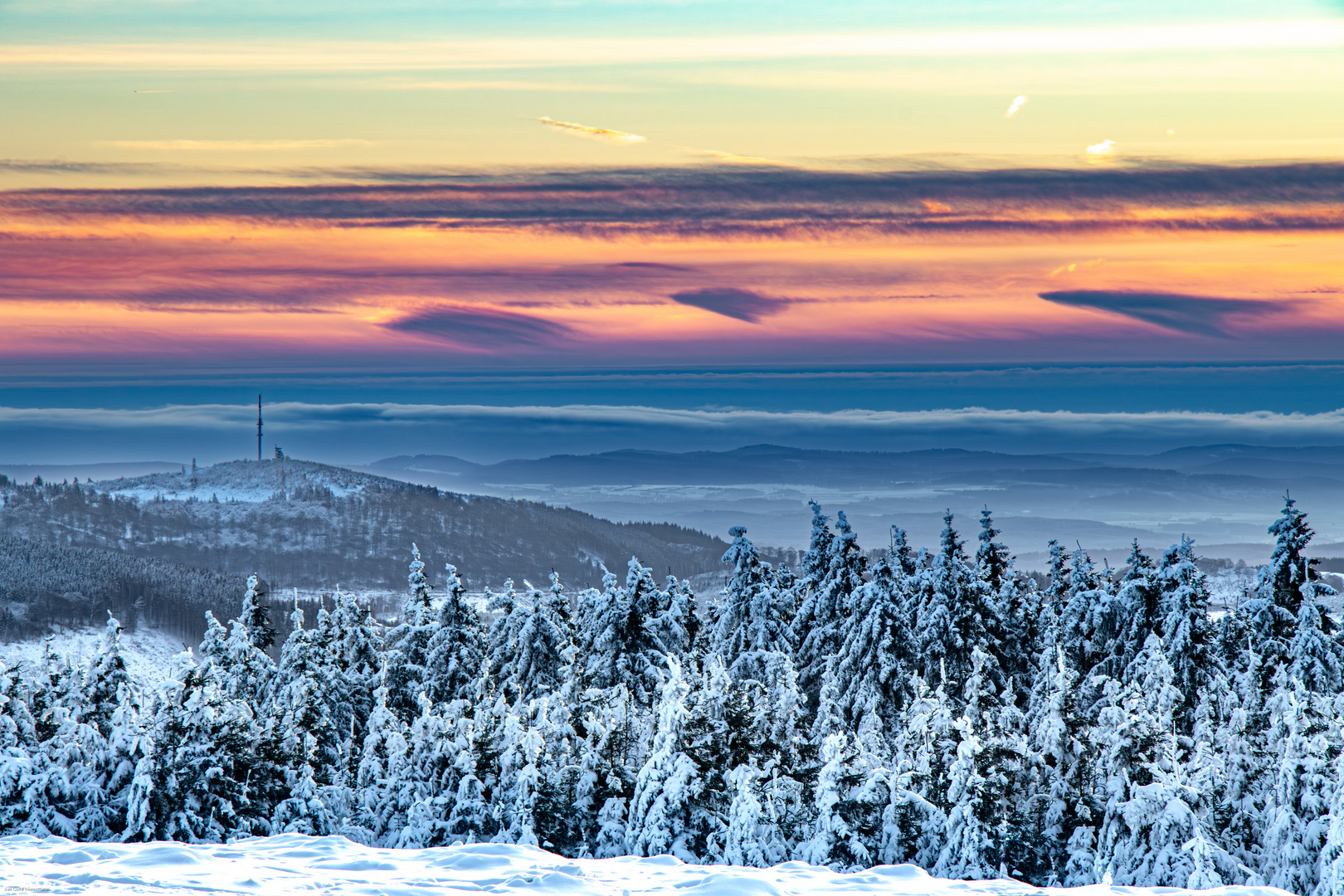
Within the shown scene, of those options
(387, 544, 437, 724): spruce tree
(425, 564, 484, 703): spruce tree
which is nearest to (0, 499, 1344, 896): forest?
(425, 564, 484, 703): spruce tree

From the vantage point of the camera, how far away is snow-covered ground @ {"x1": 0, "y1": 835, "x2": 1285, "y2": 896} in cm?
1465

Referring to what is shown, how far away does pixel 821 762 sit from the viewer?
2833 cm

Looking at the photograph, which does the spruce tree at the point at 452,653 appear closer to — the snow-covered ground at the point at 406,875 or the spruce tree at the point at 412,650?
the spruce tree at the point at 412,650

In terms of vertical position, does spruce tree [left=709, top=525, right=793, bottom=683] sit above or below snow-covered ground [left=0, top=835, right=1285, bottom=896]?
below

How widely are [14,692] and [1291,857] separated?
32594 millimetres

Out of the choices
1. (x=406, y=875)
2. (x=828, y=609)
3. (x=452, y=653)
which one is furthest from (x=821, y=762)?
(x=452, y=653)

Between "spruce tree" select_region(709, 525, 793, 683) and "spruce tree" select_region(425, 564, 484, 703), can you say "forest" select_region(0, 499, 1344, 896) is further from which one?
"spruce tree" select_region(425, 564, 484, 703)

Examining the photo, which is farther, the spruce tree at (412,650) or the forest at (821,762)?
the spruce tree at (412,650)

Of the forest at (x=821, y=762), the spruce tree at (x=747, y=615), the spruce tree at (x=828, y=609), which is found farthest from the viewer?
the spruce tree at (x=828, y=609)

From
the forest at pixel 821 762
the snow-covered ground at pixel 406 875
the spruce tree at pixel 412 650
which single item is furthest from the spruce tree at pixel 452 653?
the snow-covered ground at pixel 406 875

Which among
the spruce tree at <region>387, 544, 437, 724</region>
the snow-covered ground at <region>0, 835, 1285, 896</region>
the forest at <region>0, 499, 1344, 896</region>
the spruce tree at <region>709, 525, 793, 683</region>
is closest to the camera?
the snow-covered ground at <region>0, 835, 1285, 896</region>

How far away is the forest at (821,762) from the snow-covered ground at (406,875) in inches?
304

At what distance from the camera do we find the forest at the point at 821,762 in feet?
80.4

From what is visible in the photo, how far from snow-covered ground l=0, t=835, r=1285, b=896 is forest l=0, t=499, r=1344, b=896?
25.3ft
